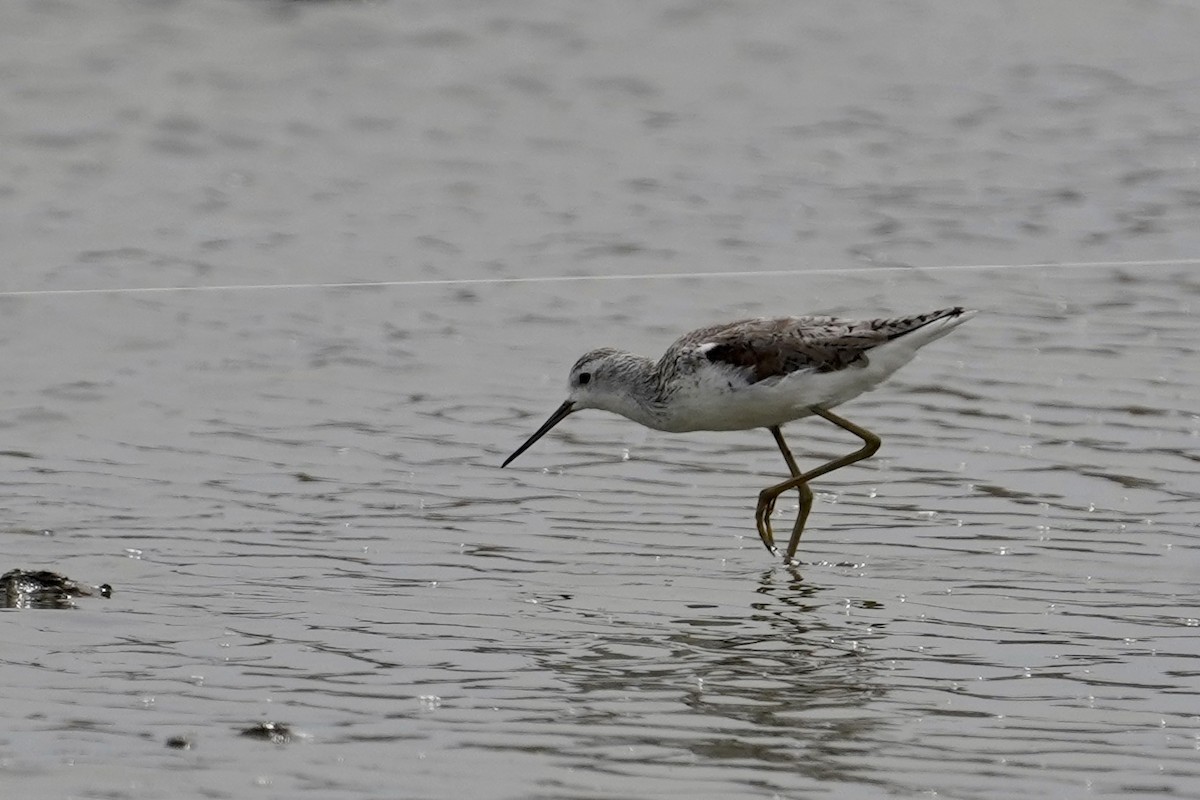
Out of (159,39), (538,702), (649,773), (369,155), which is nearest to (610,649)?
(538,702)

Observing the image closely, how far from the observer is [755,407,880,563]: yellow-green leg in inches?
326

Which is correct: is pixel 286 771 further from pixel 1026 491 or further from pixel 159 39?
pixel 159 39

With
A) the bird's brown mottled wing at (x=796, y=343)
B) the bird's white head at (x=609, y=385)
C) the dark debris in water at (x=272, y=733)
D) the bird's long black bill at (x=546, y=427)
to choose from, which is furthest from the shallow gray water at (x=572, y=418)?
the bird's brown mottled wing at (x=796, y=343)

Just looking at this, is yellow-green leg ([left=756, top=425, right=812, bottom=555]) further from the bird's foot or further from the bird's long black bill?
the bird's long black bill

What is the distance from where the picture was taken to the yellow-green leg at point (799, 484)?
829 centimetres

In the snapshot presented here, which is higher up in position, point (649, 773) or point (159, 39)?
point (159, 39)

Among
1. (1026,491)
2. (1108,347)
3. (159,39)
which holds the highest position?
(159,39)

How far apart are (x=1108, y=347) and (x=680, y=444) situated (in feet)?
9.00

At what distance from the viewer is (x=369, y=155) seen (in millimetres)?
16609

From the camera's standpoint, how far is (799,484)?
879 centimetres

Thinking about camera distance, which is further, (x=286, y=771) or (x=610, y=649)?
(x=610, y=649)

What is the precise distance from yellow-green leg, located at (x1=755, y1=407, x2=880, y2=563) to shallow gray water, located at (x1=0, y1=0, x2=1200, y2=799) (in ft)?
0.46

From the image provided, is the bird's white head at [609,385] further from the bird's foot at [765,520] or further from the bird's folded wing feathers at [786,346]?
the bird's foot at [765,520]

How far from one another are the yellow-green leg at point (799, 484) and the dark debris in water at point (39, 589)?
2606 millimetres
